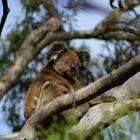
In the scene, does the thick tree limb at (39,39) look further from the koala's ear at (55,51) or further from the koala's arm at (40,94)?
the koala's arm at (40,94)

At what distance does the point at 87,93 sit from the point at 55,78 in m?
2.41

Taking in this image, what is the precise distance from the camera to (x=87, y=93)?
8.20 feet

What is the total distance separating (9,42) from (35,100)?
5.97m

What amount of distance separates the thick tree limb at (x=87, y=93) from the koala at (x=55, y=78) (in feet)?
5.75

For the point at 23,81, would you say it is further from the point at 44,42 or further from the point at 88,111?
the point at 88,111

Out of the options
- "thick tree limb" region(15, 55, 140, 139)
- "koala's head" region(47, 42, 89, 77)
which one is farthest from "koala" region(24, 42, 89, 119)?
"thick tree limb" region(15, 55, 140, 139)

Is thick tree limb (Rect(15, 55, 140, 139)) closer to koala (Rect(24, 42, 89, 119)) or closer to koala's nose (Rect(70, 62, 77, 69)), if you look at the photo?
koala (Rect(24, 42, 89, 119))

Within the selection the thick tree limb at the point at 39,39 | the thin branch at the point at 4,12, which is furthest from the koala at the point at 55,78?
the thick tree limb at the point at 39,39

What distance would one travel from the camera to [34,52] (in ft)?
35.2

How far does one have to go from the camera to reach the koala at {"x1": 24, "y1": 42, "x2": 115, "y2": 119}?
4.57m

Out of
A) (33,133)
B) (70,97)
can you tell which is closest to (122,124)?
(70,97)

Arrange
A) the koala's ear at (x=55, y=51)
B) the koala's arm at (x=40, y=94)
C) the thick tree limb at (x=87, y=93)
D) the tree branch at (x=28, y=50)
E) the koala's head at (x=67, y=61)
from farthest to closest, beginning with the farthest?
the tree branch at (x=28, y=50)
the koala's head at (x=67, y=61)
the koala's ear at (x=55, y=51)
the koala's arm at (x=40, y=94)
the thick tree limb at (x=87, y=93)

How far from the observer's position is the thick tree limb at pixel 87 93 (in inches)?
91.1

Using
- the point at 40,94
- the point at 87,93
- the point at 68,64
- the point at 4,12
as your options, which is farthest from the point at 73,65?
the point at 4,12
